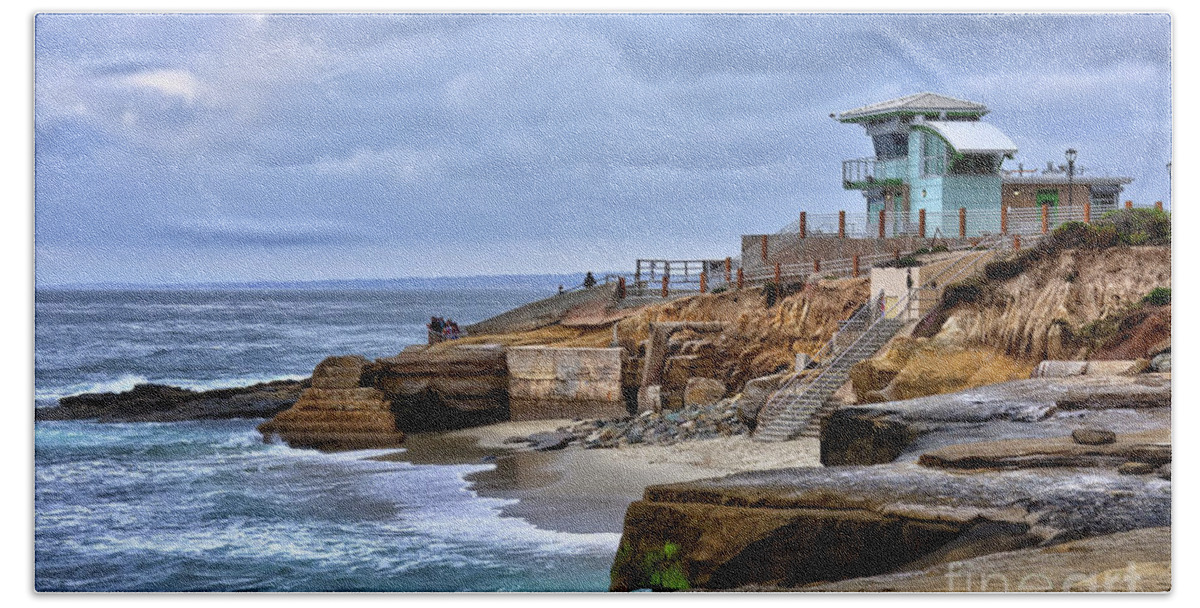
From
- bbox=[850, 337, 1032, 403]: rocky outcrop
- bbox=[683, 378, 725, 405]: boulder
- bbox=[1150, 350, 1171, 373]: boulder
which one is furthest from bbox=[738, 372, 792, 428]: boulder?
bbox=[1150, 350, 1171, 373]: boulder

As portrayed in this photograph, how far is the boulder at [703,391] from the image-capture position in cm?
1030

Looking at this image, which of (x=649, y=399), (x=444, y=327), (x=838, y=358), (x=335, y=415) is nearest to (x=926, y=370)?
(x=838, y=358)

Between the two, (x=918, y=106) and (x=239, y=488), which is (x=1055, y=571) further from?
(x=239, y=488)

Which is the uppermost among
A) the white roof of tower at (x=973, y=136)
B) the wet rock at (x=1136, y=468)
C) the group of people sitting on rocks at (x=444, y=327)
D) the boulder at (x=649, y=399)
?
the white roof of tower at (x=973, y=136)

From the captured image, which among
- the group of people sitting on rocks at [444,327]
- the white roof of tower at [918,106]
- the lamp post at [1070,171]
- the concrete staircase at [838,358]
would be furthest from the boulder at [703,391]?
the lamp post at [1070,171]

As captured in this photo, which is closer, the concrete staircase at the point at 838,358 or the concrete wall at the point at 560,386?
the concrete staircase at the point at 838,358

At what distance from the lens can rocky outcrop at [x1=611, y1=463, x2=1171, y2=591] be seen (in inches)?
320

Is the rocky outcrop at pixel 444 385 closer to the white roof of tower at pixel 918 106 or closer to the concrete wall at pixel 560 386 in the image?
the concrete wall at pixel 560 386

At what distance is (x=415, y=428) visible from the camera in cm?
1013

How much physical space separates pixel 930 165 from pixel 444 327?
10.9 ft

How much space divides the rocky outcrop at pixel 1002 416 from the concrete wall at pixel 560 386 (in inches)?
80.4

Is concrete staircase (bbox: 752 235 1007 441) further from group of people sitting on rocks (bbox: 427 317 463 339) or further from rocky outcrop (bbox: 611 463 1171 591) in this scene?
group of people sitting on rocks (bbox: 427 317 463 339)

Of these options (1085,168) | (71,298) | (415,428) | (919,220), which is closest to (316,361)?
(415,428)

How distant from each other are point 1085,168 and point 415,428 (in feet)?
14.8
